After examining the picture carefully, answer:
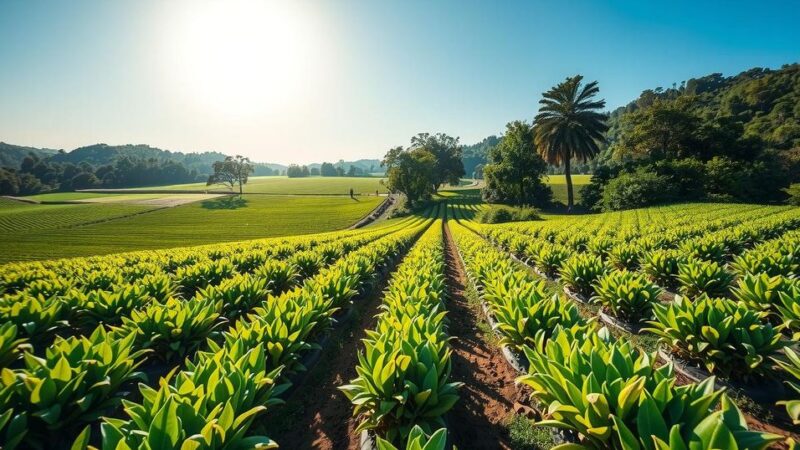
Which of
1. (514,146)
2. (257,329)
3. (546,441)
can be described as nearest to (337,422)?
(257,329)

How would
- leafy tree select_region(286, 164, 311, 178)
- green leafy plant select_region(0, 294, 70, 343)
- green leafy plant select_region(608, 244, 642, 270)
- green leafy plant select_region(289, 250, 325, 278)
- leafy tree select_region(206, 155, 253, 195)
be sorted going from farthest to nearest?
leafy tree select_region(286, 164, 311, 178)
leafy tree select_region(206, 155, 253, 195)
green leafy plant select_region(289, 250, 325, 278)
green leafy plant select_region(608, 244, 642, 270)
green leafy plant select_region(0, 294, 70, 343)

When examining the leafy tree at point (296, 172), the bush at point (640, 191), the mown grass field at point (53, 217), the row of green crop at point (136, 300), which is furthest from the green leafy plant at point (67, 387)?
the leafy tree at point (296, 172)

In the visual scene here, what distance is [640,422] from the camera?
219cm

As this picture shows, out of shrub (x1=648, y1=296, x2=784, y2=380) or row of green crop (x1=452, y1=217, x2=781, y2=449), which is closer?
row of green crop (x1=452, y1=217, x2=781, y2=449)

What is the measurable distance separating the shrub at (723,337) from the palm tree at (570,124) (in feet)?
124

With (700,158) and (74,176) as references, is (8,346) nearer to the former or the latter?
(700,158)

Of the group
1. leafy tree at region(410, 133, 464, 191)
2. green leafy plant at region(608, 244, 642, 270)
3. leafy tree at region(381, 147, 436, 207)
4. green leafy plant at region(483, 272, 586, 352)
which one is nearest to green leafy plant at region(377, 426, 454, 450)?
green leafy plant at region(483, 272, 586, 352)

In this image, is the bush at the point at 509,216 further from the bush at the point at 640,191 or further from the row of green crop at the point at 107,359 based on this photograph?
the row of green crop at the point at 107,359

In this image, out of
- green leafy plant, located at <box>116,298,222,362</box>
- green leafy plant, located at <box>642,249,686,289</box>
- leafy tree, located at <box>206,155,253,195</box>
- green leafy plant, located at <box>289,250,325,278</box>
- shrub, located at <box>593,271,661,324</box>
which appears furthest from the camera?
leafy tree, located at <box>206,155,253,195</box>

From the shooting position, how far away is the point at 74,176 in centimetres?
10356

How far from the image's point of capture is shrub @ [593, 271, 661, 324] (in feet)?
18.3

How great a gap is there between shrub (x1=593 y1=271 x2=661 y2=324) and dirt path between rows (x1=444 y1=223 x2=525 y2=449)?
252 centimetres

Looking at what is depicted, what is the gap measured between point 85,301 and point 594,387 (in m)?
9.01

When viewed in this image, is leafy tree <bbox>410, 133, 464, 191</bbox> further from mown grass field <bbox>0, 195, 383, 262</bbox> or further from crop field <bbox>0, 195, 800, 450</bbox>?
crop field <bbox>0, 195, 800, 450</bbox>
